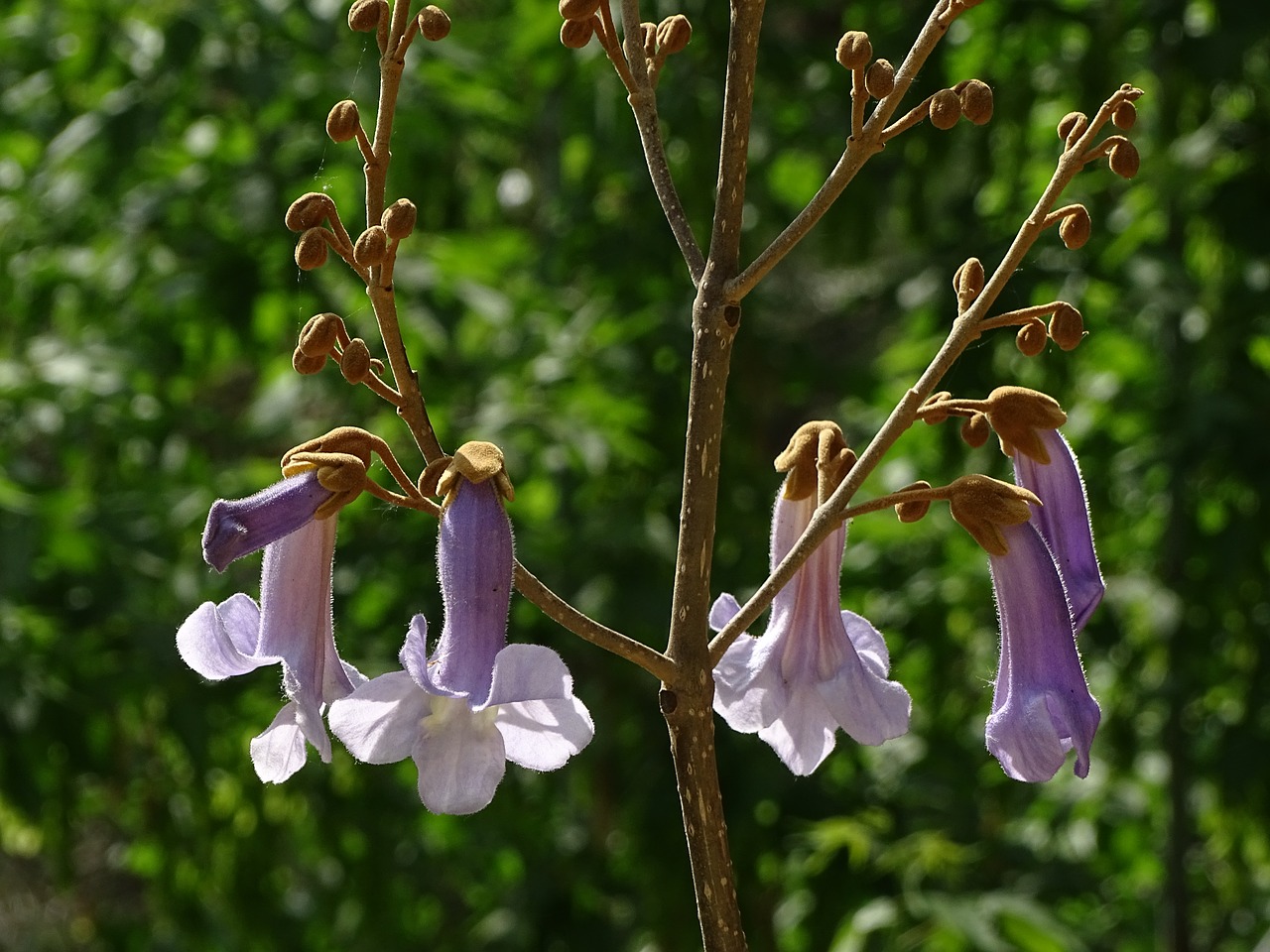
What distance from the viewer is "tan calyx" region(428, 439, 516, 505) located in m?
1.00

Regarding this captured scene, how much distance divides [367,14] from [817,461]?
44 cm

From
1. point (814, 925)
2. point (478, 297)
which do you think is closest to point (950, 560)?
point (814, 925)

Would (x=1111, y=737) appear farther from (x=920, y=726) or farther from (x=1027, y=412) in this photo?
(x=1027, y=412)

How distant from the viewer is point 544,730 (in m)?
1.00

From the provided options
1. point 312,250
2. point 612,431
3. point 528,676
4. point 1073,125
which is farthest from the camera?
point 612,431

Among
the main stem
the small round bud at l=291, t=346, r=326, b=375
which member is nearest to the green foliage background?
the main stem

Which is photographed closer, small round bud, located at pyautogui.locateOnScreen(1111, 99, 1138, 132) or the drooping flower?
the drooping flower

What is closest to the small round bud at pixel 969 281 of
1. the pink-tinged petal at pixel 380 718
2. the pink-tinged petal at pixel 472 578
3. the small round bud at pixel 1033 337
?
the small round bud at pixel 1033 337

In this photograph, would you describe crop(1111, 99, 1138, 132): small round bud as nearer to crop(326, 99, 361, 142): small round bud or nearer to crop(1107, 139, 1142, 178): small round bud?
crop(1107, 139, 1142, 178): small round bud

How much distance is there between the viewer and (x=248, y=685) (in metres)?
3.28

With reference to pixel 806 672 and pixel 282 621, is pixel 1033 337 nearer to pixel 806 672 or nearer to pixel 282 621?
pixel 806 672

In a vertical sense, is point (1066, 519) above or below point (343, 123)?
below

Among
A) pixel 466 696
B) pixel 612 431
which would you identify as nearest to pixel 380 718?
pixel 466 696

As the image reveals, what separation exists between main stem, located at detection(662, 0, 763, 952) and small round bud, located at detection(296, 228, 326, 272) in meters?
0.26
